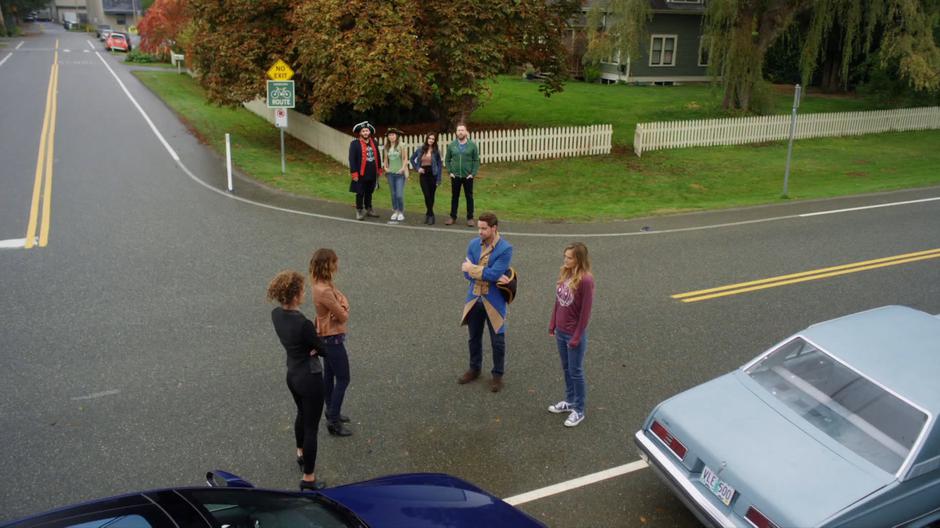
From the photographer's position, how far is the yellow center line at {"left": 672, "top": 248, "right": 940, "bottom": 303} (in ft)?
33.8

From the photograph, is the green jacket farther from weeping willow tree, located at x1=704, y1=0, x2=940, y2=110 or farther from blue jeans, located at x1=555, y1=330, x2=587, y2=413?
weeping willow tree, located at x1=704, y1=0, x2=940, y2=110

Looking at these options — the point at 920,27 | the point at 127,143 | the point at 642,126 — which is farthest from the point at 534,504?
the point at 920,27

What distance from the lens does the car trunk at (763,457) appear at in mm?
4578

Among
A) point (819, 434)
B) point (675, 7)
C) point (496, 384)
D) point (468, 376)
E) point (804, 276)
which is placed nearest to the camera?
point (819, 434)

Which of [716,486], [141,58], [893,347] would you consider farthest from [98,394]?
[141,58]

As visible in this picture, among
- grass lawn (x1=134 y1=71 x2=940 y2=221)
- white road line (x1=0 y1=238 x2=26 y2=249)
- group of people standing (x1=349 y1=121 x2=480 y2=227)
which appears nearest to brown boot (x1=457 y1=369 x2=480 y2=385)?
group of people standing (x1=349 y1=121 x2=480 y2=227)

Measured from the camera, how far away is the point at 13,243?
11914 mm

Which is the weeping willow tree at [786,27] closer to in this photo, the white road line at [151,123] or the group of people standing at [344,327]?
the white road line at [151,123]

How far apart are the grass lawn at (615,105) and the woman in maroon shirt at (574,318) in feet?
59.1

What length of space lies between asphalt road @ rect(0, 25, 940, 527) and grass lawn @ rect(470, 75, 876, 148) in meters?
12.1

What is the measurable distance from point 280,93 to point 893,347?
1516 centimetres

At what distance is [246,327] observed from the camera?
28.9ft

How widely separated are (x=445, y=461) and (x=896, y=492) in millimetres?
3364

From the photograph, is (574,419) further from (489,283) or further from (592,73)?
(592,73)
